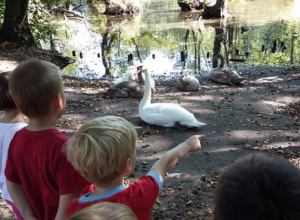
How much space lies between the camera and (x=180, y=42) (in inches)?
781

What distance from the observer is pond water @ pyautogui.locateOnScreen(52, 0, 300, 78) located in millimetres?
15969

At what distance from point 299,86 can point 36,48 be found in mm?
9631

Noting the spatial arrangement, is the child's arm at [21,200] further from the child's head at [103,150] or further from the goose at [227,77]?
the goose at [227,77]

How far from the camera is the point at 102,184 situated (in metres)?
2.00

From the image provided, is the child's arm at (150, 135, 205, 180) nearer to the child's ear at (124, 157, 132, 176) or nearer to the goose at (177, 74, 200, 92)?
the child's ear at (124, 157, 132, 176)

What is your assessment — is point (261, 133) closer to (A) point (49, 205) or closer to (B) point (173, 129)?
(B) point (173, 129)

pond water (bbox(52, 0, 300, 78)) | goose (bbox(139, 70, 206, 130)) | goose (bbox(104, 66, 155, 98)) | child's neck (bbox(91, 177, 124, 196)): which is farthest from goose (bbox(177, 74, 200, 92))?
child's neck (bbox(91, 177, 124, 196))

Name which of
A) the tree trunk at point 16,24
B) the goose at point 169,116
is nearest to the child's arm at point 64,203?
the goose at point 169,116

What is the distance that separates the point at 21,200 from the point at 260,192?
172 centimetres

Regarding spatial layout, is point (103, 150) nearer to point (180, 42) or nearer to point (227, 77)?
point (227, 77)

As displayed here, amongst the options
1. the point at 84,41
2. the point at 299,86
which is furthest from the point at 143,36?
the point at 299,86

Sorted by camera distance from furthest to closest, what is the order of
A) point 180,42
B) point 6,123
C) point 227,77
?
1. point 180,42
2. point 227,77
3. point 6,123

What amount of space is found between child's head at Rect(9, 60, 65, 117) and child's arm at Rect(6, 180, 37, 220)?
52cm

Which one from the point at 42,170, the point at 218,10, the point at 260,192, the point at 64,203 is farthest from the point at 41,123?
the point at 218,10
